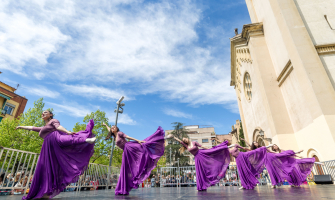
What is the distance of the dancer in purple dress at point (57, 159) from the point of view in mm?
3648

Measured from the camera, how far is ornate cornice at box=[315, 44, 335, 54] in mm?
11110

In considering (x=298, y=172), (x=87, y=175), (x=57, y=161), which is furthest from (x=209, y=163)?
(x=87, y=175)

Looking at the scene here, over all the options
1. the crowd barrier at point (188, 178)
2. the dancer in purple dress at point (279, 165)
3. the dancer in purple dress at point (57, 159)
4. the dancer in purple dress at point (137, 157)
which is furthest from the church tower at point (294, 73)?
the dancer in purple dress at point (57, 159)

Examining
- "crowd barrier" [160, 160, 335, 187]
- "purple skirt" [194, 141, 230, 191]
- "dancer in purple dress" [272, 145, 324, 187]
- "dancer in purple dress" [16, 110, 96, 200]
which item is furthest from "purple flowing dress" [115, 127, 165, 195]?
"crowd barrier" [160, 160, 335, 187]

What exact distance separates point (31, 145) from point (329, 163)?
80.7 feet

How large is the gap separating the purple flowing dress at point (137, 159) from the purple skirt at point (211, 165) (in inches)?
76.0

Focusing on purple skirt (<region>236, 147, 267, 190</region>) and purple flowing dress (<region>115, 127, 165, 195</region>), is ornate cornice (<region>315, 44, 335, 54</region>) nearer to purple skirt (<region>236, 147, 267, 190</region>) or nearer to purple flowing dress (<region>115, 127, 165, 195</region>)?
purple skirt (<region>236, 147, 267, 190</region>)

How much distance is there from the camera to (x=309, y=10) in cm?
1266

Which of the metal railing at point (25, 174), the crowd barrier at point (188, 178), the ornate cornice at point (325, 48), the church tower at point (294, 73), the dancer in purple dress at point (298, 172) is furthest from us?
the crowd barrier at point (188, 178)

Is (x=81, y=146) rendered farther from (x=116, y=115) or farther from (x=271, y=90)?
(x=271, y=90)

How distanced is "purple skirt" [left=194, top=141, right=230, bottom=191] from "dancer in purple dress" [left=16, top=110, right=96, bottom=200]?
4.15m

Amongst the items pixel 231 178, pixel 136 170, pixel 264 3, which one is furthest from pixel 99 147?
pixel 264 3

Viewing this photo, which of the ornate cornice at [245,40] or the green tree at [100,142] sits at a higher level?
the ornate cornice at [245,40]

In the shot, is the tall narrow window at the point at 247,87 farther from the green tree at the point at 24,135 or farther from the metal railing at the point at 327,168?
the green tree at the point at 24,135
